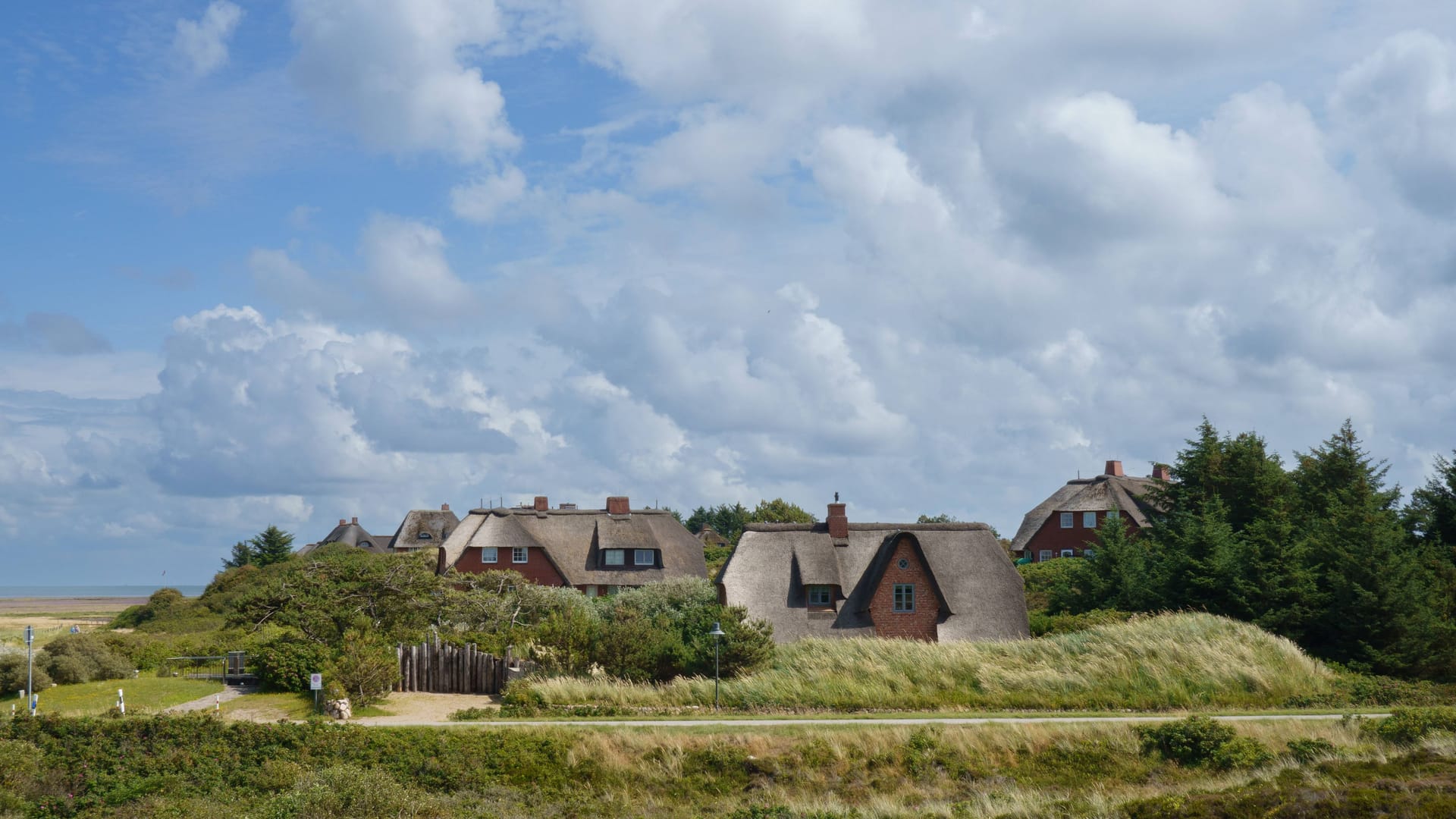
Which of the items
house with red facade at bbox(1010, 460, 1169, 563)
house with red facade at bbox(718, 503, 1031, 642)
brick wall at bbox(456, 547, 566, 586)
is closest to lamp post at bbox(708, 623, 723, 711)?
house with red facade at bbox(718, 503, 1031, 642)

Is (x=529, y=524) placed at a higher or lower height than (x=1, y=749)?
higher

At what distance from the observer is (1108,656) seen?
29.6 m

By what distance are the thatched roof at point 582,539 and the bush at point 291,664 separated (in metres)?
25.5

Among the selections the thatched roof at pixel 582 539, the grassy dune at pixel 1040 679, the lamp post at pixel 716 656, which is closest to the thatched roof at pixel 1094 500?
the thatched roof at pixel 582 539

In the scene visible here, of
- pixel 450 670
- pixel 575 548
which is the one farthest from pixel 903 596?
pixel 575 548

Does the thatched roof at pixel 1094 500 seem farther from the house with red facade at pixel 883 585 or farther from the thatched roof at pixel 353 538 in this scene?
the thatched roof at pixel 353 538

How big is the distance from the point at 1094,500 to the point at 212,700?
5534 cm

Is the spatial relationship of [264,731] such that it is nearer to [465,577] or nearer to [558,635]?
[558,635]

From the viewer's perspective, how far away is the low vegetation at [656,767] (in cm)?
1956

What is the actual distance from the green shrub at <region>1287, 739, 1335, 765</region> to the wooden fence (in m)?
20.4

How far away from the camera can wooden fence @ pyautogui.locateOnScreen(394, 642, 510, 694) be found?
103 feet

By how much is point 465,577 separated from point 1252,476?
3326 centimetres

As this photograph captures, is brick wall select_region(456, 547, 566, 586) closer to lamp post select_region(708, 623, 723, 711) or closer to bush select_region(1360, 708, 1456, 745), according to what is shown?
lamp post select_region(708, 623, 723, 711)

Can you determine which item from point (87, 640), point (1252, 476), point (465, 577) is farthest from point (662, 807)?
point (1252, 476)
